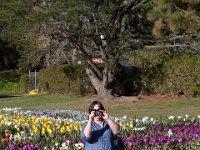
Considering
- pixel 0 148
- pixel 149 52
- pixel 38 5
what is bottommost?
pixel 0 148

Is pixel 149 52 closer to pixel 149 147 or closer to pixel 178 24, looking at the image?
pixel 178 24

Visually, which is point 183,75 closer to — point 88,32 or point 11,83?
point 88,32

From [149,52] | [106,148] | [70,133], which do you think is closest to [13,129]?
[70,133]

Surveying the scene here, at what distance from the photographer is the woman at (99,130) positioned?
4930mm

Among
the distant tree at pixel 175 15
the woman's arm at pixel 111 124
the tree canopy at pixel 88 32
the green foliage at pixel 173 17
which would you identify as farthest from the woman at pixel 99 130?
the tree canopy at pixel 88 32

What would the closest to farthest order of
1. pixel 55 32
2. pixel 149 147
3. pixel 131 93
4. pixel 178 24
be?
1. pixel 149 147
2. pixel 178 24
3. pixel 55 32
4. pixel 131 93

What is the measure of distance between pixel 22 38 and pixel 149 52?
6.02 metres

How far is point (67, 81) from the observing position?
A: 27312mm

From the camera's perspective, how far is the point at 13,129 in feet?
28.9

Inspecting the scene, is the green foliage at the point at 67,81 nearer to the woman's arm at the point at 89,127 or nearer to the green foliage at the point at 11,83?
the green foliage at the point at 11,83

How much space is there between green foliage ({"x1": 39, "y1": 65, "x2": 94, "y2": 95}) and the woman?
20620mm

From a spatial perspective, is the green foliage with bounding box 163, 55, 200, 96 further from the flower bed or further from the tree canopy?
the flower bed

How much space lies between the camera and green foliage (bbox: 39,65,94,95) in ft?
85.3

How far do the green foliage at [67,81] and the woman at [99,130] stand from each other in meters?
20.6
